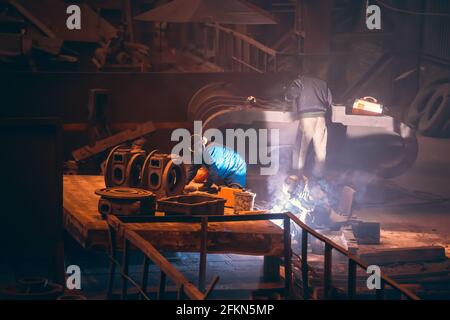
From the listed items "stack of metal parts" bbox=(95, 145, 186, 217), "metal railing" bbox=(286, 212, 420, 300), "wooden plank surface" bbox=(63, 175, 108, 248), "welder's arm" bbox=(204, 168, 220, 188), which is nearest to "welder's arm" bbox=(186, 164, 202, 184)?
"welder's arm" bbox=(204, 168, 220, 188)

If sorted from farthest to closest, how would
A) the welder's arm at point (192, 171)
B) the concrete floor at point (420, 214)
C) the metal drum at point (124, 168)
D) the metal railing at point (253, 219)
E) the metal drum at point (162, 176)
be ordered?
the concrete floor at point (420, 214) < the welder's arm at point (192, 171) < the metal drum at point (124, 168) < the metal drum at point (162, 176) < the metal railing at point (253, 219)

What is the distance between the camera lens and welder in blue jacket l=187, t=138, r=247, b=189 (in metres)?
12.8

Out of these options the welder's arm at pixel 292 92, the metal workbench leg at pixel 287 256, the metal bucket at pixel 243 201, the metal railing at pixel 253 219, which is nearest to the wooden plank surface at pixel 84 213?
the metal railing at pixel 253 219

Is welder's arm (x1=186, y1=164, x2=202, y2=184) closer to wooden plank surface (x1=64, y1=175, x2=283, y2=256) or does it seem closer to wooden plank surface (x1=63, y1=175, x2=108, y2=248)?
wooden plank surface (x1=63, y1=175, x2=108, y2=248)

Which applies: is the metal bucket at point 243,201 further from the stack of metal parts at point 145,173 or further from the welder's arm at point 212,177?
the welder's arm at point 212,177

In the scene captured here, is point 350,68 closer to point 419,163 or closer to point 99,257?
point 419,163

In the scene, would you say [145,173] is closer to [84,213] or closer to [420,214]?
[84,213]

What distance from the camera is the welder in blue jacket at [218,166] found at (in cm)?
1277

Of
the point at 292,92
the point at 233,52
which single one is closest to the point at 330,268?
the point at 292,92

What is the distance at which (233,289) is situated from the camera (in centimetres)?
1111

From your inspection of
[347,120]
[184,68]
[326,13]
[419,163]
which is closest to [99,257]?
[347,120]

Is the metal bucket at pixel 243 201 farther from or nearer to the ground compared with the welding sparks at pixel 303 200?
farther from the ground

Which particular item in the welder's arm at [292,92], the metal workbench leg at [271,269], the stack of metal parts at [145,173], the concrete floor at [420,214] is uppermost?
the welder's arm at [292,92]

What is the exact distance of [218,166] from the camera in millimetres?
12820
